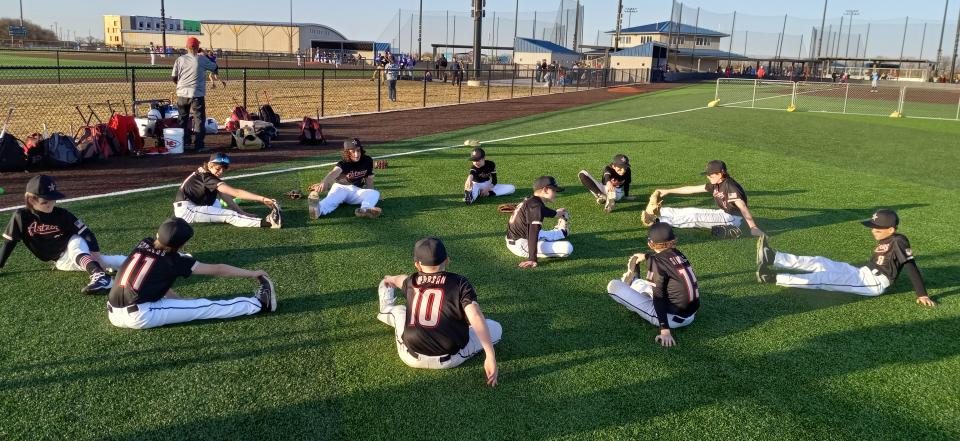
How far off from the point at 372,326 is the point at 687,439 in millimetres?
2669

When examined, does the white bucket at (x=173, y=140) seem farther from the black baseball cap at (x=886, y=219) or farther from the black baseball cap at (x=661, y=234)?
the black baseball cap at (x=886, y=219)

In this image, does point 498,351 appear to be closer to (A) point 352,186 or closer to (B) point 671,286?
(B) point 671,286

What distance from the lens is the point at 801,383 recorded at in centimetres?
467

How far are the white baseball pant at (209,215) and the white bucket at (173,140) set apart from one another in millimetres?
5488

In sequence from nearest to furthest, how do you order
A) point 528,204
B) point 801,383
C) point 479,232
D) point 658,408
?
point 658,408 → point 801,383 → point 528,204 → point 479,232

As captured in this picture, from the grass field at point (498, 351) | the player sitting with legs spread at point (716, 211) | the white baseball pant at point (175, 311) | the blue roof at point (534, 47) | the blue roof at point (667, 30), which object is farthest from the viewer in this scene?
the blue roof at point (667, 30)

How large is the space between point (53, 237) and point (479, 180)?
5.55 meters

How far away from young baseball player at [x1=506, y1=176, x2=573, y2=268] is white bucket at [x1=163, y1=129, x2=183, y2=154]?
8.62m

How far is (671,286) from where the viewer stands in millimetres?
5266

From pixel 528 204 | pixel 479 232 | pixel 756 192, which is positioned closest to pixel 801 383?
pixel 528 204

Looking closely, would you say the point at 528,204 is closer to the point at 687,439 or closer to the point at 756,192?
the point at 687,439

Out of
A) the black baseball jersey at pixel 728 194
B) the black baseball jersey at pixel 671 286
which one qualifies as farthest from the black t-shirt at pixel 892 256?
the black baseball jersey at pixel 671 286

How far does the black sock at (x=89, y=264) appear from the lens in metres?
6.05

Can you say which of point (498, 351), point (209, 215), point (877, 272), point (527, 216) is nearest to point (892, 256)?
point (877, 272)
